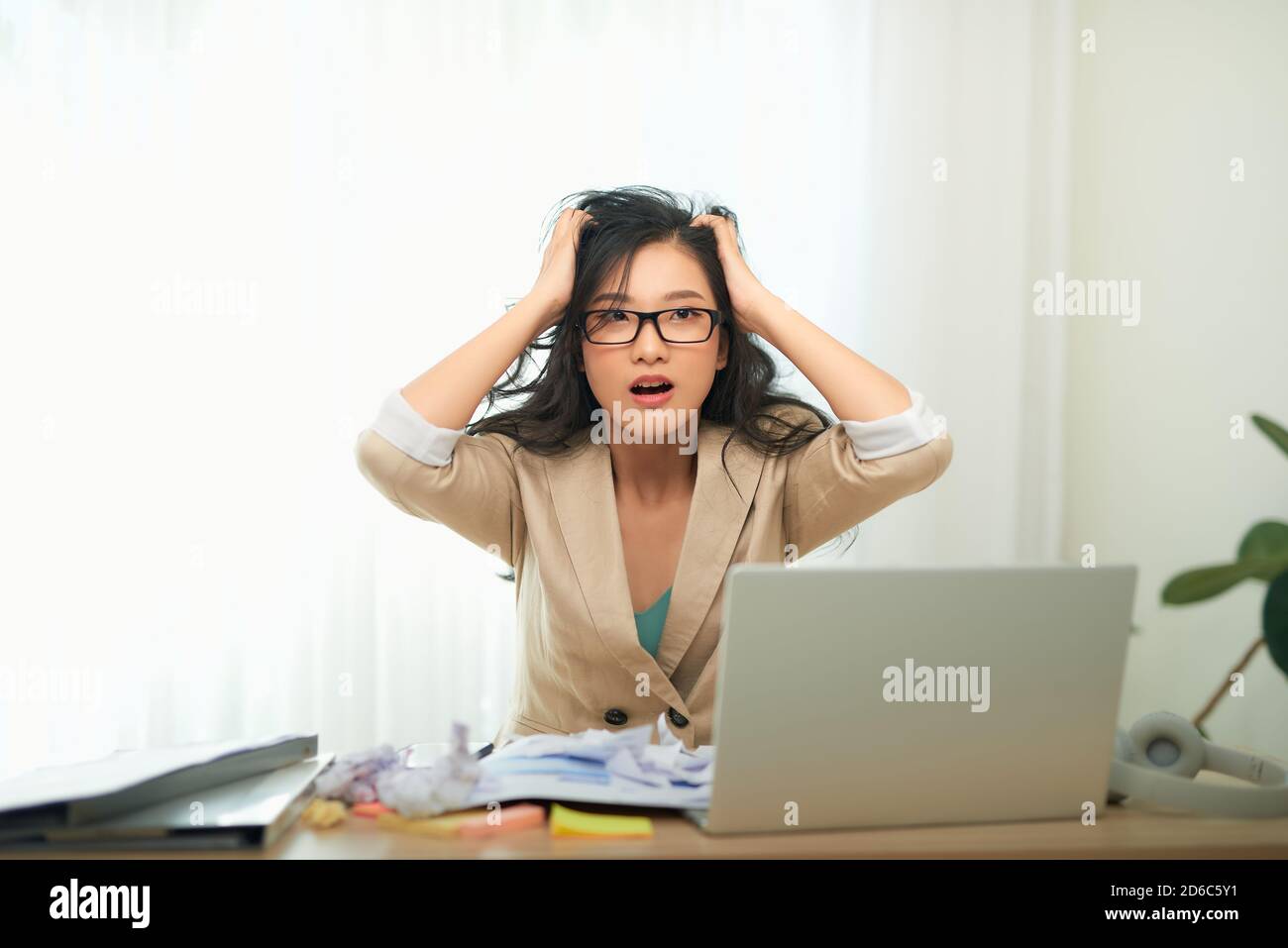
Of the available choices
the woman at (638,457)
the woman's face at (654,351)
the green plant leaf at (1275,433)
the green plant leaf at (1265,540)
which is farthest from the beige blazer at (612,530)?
the green plant leaf at (1275,433)

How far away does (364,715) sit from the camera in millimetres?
2744

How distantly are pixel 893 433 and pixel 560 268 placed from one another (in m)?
0.60

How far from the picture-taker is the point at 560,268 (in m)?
1.72

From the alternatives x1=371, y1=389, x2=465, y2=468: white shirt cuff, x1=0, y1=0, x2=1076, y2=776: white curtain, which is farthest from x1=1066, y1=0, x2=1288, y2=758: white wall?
x1=371, y1=389, x2=465, y2=468: white shirt cuff

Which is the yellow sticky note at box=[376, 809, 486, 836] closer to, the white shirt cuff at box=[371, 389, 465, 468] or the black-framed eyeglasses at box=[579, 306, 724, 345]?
the white shirt cuff at box=[371, 389, 465, 468]

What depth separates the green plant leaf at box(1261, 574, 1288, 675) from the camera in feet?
3.19

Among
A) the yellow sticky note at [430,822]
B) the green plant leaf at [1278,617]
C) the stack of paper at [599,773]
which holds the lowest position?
the yellow sticky note at [430,822]

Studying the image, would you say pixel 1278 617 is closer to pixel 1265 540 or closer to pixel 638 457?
pixel 1265 540

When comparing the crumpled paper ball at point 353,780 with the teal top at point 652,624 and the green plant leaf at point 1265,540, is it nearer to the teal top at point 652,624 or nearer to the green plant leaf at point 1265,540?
the teal top at point 652,624

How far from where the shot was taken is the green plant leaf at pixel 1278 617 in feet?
3.19

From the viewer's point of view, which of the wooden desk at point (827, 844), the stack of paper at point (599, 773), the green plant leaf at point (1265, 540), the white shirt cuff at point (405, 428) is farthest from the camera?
the white shirt cuff at point (405, 428)

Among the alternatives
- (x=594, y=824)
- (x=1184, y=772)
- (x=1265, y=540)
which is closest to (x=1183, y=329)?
(x=1265, y=540)
